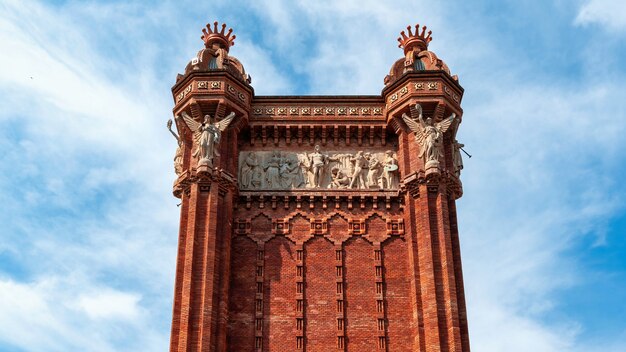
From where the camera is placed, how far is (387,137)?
3297 cm

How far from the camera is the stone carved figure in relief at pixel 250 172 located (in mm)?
31734

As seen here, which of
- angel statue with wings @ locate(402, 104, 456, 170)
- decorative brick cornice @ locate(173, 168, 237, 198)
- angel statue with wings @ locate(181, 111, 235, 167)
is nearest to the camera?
decorative brick cornice @ locate(173, 168, 237, 198)

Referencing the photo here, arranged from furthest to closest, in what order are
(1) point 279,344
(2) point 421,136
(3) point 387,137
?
A: 1. (3) point 387,137
2. (2) point 421,136
3. (1) point 279,344

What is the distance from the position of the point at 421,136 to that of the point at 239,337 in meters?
9.59

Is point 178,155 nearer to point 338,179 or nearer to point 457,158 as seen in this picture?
point 338,179

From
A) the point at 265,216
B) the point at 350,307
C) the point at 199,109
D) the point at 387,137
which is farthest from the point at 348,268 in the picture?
the point at 199,109

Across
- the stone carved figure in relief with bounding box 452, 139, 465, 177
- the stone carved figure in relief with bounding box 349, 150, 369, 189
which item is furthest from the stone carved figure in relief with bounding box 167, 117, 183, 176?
the stone carved figure in relief with bounding box 452, 139, 465, 177

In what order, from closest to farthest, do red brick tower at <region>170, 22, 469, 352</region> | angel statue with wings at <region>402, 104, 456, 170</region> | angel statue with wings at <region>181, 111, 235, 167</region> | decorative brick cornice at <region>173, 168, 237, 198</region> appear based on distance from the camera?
red brick tower at <region>170, 22, 469, 352</region> < decorative brick cornice at <region>173, 168, 237, 198</region> < angel statue with wings at <region>181, 111, 235, 167</region> < angel statue with wings at <region>402, 104, 456, 170</region>

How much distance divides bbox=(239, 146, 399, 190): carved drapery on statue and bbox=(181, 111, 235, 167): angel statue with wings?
1.83 m

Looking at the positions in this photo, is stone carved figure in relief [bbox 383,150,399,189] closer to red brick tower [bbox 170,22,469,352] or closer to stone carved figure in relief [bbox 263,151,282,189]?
red brick tower [bbox 170,22,469,352]

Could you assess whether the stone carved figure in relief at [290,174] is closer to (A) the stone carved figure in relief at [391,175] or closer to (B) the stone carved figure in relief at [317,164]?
(B) the stone carved figure in relief at [317,164]

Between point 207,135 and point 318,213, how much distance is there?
16.0 ft

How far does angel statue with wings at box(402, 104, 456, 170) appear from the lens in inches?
1192

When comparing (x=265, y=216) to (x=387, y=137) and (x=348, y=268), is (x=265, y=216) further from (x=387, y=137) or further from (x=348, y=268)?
(x=387, y=137)
